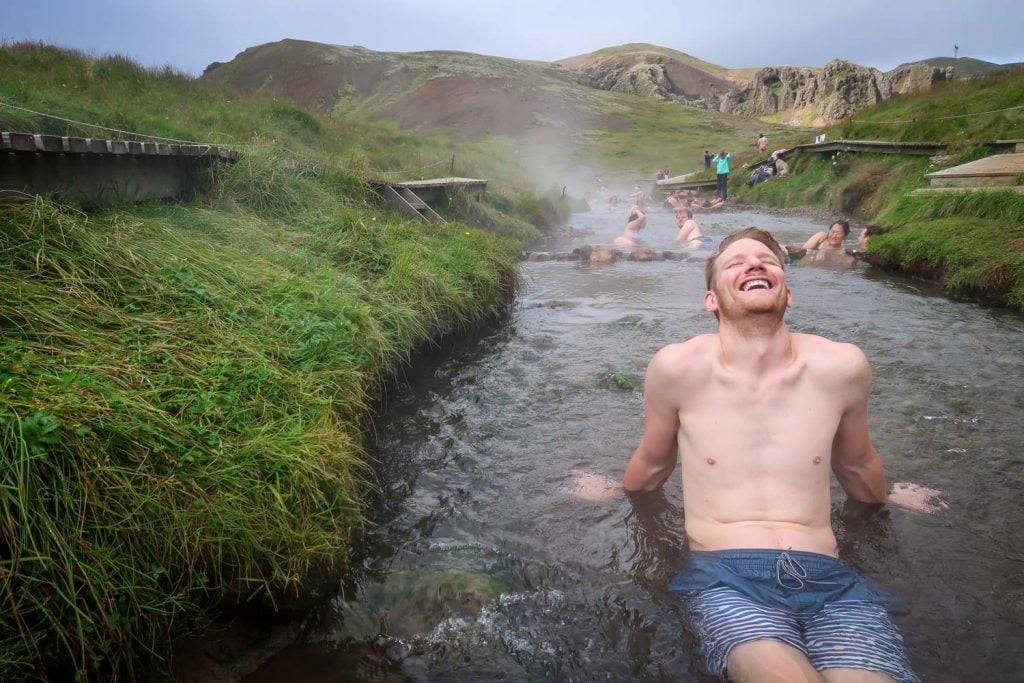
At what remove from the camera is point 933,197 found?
33.3 feet

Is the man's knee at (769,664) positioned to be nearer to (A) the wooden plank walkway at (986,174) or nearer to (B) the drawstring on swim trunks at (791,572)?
(B) the drawstring on swim trunks at (791,572)

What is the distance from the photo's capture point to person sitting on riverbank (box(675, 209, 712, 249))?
42.0 feet

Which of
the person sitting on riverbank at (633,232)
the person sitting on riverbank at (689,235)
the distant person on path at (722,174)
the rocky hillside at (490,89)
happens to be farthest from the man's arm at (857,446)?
the rocky hillside at (490,89)

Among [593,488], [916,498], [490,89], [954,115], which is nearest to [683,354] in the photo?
[593,488]

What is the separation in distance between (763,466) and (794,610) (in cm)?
51

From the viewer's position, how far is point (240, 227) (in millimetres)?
5457

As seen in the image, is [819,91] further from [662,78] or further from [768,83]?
[662,78]

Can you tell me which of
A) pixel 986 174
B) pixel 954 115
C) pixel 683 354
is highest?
pixel 954 115

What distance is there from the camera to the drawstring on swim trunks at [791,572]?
2307mm

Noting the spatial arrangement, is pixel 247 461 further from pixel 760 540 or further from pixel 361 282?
pixel 361 282

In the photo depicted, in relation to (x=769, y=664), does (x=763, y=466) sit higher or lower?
higher

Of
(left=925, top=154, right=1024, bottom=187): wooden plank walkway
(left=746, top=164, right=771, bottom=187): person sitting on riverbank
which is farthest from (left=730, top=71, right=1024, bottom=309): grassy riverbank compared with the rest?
(left=925, top=154, right=1024, bottom=187): wooden plank walkway

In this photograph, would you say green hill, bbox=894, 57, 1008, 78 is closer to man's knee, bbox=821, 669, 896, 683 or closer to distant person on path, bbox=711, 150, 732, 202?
distant person on path, bbox=711, 150, 732, 202

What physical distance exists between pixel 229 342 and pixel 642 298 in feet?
19.9
